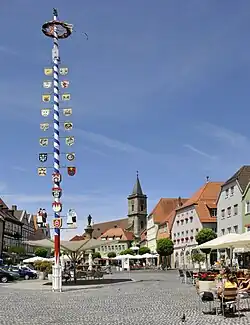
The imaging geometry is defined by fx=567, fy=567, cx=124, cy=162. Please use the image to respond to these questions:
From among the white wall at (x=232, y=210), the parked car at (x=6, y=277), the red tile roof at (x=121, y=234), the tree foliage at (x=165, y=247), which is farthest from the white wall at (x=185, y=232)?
the red tile roof at (x=121, y=234)

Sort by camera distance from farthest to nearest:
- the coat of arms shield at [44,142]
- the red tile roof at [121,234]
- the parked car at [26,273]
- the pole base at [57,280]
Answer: the red tile roof at [121,234], the parked car at [26,273], the coat of arms shield at [44,142], the pole base at [57,280]

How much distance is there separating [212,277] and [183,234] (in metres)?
67.4

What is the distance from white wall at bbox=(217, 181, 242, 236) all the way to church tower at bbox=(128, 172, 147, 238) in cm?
9893

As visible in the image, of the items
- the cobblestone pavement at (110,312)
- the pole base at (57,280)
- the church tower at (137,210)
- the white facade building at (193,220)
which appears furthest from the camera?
the church tower at (137,210)

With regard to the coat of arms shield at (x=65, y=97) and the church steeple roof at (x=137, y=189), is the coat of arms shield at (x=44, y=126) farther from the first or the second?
the church steeple roof at (x=137, y=189)

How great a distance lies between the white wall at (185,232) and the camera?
3418 inches

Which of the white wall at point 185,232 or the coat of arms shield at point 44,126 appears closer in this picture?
the coat of arms shield at point 44,126

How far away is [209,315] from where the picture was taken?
1661 centimetres

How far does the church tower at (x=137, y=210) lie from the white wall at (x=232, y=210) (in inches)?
3895

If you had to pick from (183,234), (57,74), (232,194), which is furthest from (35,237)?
(57,74)

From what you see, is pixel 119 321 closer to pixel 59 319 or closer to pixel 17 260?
pixel 59 319

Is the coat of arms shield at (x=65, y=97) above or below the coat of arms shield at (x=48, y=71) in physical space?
below

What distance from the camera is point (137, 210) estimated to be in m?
173

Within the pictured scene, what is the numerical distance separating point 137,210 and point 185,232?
8122 cm
